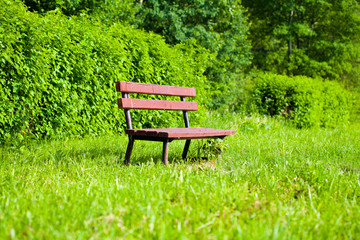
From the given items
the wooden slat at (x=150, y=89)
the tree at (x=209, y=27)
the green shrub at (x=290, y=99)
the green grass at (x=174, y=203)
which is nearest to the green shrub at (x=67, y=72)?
the green grass at (x=174, y=203)

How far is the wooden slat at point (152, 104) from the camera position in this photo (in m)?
4.17

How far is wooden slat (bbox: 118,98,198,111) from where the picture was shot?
13.7 feet

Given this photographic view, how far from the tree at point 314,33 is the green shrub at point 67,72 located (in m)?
14.4

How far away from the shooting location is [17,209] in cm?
225

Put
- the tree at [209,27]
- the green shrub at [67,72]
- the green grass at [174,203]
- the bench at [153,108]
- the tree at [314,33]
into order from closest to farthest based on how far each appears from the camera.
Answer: the green grass at [174,203] → the bench at [153,108] → the green shrub at [67,72] → the tree at [209,27] → the tree at [314,33]

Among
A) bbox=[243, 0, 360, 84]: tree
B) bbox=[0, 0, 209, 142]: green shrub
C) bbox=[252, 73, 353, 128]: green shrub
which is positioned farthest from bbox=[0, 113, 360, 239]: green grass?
bbox=[243, 0, 360, 84]: tree

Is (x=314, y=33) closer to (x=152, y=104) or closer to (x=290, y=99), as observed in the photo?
(x=290, y=99)

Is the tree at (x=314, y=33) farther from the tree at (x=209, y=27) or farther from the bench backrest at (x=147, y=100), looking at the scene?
the bench backrest at (x=147, y=100)

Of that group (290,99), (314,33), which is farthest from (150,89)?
(314,33)

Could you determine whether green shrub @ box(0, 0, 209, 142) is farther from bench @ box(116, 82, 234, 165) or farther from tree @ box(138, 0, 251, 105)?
tree @ box(138, 0, 251, 105)

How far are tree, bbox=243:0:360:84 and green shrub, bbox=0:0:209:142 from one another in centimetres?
1435

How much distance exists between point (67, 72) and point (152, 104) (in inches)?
81.6

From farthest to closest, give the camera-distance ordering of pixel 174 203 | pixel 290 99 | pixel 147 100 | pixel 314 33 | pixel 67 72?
1. pixel 314 33
2. pixel 290 99
3. pixel 67 72
4. pixel 147 100
5. pixel 174 203

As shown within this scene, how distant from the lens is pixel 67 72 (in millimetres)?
5930
